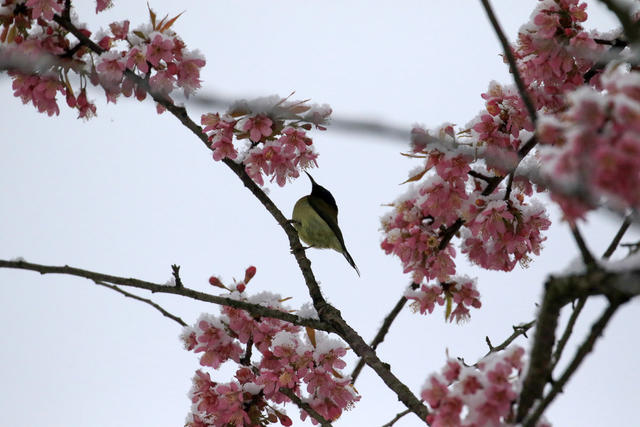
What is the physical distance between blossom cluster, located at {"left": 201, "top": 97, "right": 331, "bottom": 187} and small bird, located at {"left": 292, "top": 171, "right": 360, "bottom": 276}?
165 centimetres

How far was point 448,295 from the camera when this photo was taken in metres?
3.13

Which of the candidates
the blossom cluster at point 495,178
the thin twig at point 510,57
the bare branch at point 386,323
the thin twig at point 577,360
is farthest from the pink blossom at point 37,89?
the thin twig at point 577,360

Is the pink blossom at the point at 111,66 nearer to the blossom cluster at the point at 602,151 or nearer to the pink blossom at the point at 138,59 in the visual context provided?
the pink blossom at the point at 138,59

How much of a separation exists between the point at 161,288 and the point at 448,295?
4.43 feet

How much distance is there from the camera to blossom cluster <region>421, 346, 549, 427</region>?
→ 1.74 meters

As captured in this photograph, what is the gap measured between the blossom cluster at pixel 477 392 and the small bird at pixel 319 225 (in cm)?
312

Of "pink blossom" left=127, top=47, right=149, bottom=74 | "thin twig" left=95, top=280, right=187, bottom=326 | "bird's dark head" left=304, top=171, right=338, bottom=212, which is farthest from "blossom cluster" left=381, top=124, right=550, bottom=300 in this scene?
"bird's dark head" left=304, top=171, right=338, bottom=212

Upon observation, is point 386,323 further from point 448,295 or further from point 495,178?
point 495,178

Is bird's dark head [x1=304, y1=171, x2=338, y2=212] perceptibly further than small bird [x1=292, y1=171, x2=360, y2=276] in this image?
Yes

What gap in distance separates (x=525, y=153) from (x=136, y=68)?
193cm

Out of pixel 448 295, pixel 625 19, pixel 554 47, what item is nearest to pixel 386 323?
pixel 448 295

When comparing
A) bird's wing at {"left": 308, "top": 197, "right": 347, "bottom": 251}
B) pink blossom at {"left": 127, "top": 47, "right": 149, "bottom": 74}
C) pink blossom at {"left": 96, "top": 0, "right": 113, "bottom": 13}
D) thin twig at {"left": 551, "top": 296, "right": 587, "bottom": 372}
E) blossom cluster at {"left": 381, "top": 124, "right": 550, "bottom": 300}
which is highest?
bird's wing at {"left": 308, "top": 197, "right": 347, "bottom": 251}

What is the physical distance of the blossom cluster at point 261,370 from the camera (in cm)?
305

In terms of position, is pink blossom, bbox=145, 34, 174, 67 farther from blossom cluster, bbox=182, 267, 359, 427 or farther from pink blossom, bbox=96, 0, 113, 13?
blossom cluster, bbox=182, 267, 359, 427
